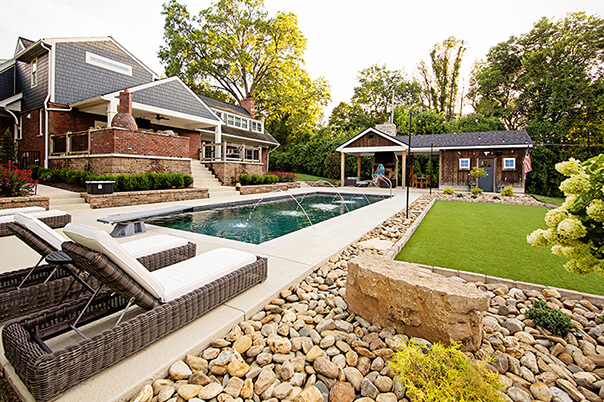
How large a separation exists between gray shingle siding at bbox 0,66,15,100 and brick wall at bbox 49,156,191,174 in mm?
6356

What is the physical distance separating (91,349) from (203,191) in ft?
34.8

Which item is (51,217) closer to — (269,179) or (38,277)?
(38,277)

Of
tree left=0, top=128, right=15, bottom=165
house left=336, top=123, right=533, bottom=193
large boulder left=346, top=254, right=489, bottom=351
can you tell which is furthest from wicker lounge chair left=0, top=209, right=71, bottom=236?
house left=336, top=123, right=533, bottom=193

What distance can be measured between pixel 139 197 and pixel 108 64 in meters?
10.0

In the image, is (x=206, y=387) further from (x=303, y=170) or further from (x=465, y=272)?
(x=303, y=170)

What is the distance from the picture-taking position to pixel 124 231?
5355mm

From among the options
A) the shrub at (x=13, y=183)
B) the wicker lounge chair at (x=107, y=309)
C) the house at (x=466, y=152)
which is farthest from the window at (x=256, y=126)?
A: the wicker lounge chair at (x=107, y=309)

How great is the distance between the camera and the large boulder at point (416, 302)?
2119mm

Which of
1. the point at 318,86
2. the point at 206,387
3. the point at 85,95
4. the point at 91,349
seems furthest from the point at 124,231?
the point at 318,86

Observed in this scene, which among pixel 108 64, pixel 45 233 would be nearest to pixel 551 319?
pixel 45 233

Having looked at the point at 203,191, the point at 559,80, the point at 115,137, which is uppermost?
the point at 559,80

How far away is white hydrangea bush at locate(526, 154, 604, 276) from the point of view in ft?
5.74

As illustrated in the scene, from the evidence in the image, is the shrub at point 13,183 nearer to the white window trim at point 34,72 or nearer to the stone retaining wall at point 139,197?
the stone retaining wall at point 139,197

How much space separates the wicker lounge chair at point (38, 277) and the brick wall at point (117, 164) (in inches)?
339
